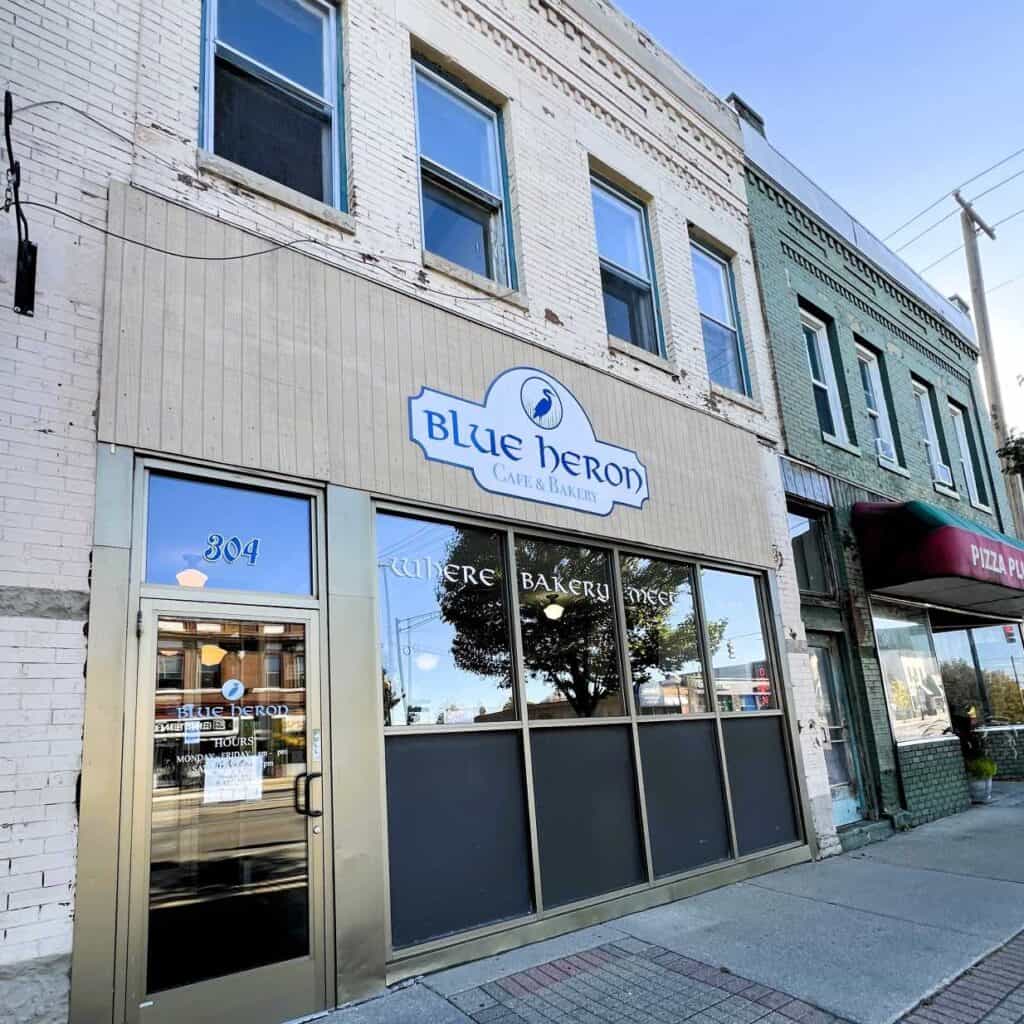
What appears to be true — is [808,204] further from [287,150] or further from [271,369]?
[271,369]

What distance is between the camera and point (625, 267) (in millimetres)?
8594

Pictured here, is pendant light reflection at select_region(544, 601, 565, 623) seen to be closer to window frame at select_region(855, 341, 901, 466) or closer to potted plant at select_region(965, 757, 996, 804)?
window frame at select_region(855, 341, 901, 466)

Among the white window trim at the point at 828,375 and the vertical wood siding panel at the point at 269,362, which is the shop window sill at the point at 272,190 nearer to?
the vertical wood siding panel at the point at 269,362

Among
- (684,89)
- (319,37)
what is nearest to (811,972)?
(319,37)

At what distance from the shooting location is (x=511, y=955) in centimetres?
521

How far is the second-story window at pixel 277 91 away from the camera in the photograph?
570 centimetres

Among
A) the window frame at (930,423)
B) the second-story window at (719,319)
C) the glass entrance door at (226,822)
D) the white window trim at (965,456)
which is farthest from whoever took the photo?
the white window trim at (965,456)

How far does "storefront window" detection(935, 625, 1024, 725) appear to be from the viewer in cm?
1298

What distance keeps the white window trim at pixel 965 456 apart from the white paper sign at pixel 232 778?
1386cm

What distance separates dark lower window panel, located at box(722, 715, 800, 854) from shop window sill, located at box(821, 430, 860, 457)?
4118 mm

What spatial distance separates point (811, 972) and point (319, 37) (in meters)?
7.62

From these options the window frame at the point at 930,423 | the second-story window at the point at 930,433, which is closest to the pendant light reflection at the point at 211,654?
the second-story window at the point at 930,433

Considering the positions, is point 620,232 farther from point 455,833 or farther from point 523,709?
point 455,833

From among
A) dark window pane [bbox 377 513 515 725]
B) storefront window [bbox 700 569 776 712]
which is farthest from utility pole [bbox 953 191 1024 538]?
dark window pane [bbox 377 513 515 725]
